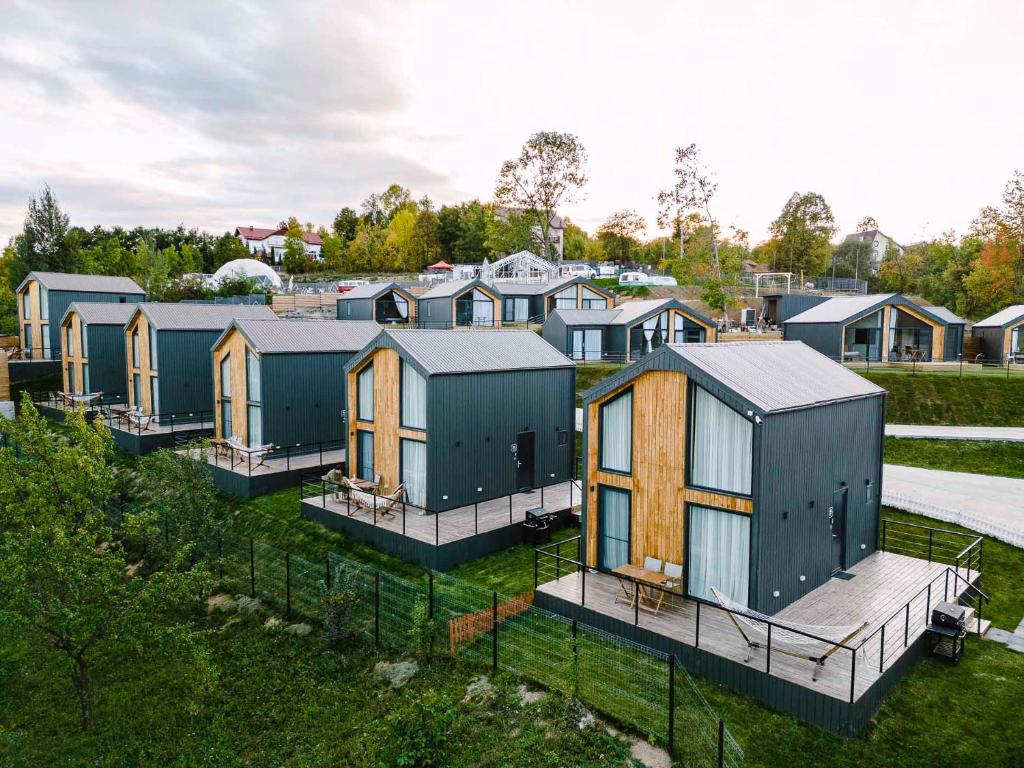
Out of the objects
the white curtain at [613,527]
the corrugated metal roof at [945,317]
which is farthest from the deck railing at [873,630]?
the corrugated metal roof at [945,317]

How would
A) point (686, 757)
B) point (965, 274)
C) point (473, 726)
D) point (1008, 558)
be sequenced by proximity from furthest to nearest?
point (965, 274) → point (1008, 558) → point (473, 726) → point (686, 757)

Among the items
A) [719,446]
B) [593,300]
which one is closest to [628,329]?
[593,300]

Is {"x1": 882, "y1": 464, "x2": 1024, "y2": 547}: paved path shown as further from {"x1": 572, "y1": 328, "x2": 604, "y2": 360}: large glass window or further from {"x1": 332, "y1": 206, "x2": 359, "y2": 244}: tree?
{"x1": 332, "y1": 206, "x2": 359, "y2": 244}: tree

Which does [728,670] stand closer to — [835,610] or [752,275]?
[835,610]

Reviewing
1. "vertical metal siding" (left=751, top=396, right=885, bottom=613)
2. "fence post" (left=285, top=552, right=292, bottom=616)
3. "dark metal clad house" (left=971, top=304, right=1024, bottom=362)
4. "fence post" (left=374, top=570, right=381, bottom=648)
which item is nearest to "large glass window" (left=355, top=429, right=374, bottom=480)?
"fence post" (left=285, top=552, right=292, bottom=616)

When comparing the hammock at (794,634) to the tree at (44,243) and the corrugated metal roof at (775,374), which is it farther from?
the tree at (44,243)

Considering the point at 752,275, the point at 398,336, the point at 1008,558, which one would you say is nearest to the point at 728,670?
the point at 1008,558
